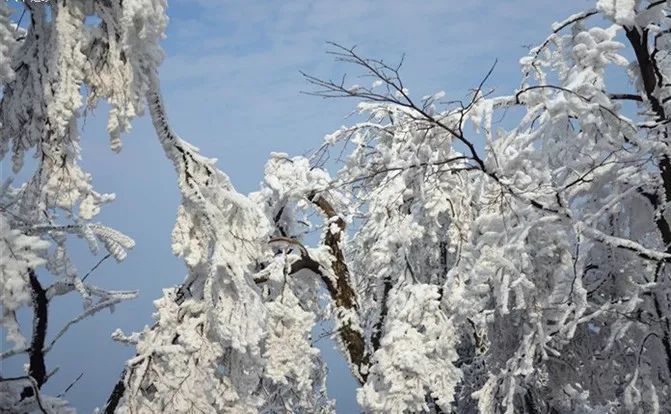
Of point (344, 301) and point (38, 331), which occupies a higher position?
point (344, 301)

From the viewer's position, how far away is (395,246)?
10.6 meters

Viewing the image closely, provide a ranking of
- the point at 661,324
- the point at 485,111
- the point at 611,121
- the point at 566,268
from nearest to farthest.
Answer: the point at 611,121 < the point at 661,324 < the point at 485,111 < the point at 566,268

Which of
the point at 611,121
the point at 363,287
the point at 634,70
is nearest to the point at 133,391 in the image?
the point at 611,121

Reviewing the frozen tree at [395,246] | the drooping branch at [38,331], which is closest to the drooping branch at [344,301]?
the frozen tree at [395,246]

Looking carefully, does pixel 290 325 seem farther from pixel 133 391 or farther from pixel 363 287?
pixel 363 287

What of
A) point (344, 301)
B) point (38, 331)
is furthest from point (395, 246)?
point (38, 331)

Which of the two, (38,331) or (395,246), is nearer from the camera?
(38,331)

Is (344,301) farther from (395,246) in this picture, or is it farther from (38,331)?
(38,331)

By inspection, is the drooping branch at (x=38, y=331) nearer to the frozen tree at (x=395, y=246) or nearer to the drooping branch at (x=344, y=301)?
the frozen tree at (x=395, y=246)

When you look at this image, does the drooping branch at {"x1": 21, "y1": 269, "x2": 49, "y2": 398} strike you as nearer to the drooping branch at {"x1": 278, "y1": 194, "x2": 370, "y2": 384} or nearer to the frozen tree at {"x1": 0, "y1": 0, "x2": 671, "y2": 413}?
the frozen tree at {"x1": 0, "y1": 0, "x2": 671, "y2": 413}

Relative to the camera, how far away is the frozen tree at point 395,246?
4559 millimetres

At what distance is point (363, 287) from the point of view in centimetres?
1344

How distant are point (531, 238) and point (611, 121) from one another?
207 centimetres

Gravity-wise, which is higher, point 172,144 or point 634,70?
point 634,70
